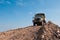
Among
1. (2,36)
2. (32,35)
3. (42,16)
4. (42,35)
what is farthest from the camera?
(42,16)

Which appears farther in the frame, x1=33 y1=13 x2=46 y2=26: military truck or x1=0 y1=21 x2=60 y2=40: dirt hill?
x1=33 y1=13 x2=46 y2=26: military truck

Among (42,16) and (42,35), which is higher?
(42,16)

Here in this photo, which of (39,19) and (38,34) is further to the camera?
(39,19)

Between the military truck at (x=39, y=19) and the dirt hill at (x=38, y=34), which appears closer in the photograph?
the dirt hill at (x=38, y=34)

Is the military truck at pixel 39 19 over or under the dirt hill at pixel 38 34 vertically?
over

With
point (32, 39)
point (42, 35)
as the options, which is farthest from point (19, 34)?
point (42, 35)

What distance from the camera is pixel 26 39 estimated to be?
23.6 metres

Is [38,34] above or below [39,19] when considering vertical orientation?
below

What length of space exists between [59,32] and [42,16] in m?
8.38

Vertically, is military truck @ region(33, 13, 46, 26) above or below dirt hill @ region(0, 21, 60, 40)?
above

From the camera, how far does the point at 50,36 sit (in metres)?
22.6

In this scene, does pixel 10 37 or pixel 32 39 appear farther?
pixel 10 37

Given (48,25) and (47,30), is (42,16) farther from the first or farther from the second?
(47,30)

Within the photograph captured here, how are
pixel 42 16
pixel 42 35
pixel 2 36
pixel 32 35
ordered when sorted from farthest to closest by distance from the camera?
pixel 42 16
pixel 2 36
pixel 32 35
pixel 42 35
